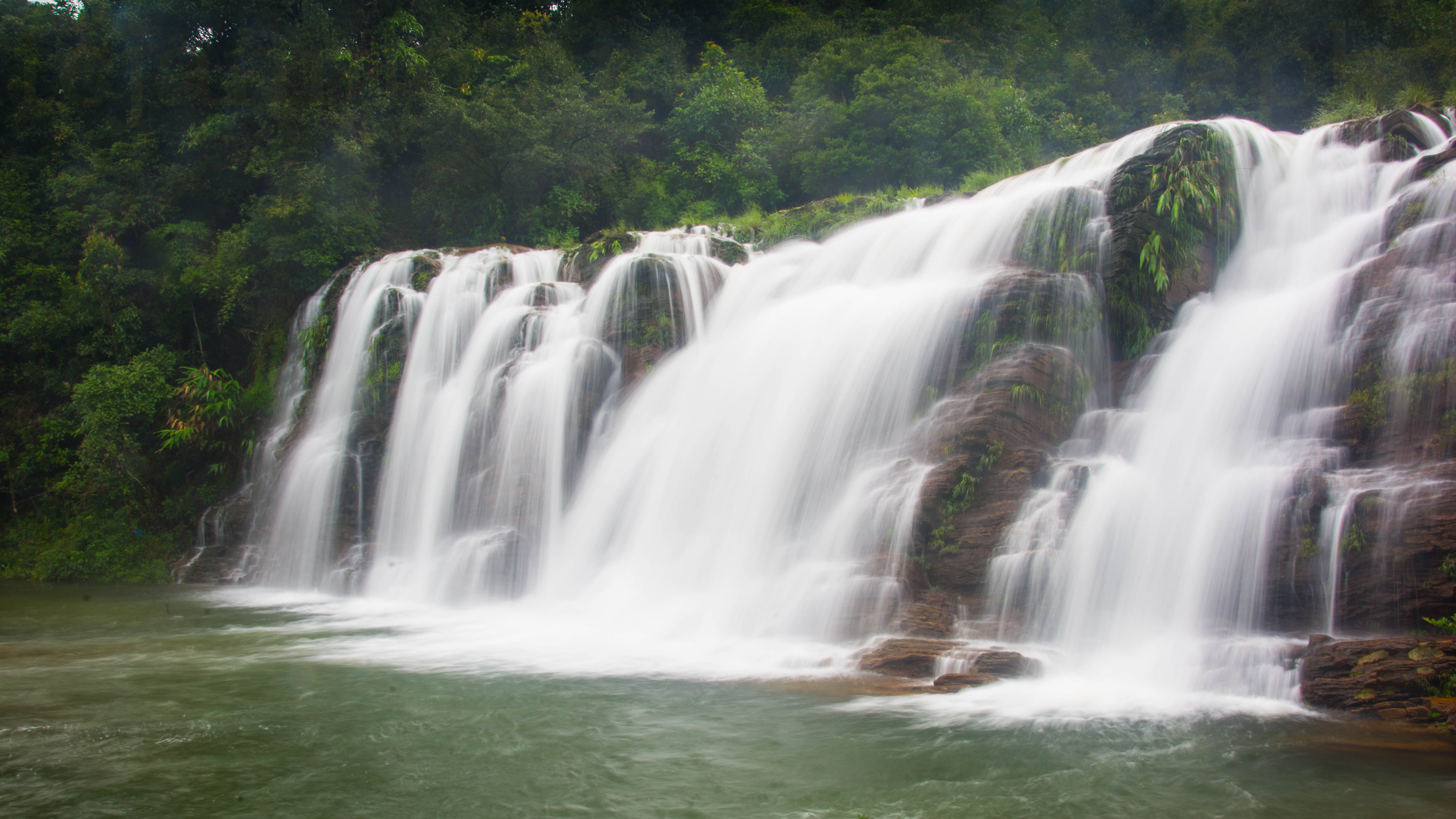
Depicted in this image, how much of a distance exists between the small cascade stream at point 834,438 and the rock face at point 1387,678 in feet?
0.91

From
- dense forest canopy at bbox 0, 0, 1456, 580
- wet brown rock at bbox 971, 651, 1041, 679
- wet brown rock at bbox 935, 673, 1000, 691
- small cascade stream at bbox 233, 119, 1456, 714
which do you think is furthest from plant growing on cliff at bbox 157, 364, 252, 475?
wet brown rock at bbox 971, 651, 1041, 679

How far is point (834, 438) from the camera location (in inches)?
432

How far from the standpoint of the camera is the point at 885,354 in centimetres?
1130

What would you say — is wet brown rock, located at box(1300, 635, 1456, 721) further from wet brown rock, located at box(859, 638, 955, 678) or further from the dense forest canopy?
the dense forest canopy

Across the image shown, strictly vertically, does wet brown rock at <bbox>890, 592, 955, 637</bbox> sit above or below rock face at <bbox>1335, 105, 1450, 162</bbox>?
below

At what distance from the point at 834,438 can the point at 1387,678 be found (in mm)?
5955

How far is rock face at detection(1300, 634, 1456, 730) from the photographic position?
20.0 feet

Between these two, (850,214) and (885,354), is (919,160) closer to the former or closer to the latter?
(850,214)

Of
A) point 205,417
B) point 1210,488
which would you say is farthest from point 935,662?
point 205,417

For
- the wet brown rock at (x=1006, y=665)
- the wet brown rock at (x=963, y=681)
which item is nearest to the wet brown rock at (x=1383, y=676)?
the wet brown rock at (x=1006, y=665)

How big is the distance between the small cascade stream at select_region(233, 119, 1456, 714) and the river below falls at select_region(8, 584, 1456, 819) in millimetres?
798

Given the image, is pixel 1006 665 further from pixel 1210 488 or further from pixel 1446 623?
Answer: pixel 1446 623

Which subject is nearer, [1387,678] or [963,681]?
[1387,678]

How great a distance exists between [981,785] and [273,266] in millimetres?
19965
